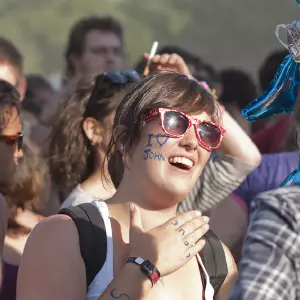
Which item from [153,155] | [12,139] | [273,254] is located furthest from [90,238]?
[12,139]

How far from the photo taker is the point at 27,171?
465 cm

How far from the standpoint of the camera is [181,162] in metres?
2.92

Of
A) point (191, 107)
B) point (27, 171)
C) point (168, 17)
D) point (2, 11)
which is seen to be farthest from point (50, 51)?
point (191, 107)

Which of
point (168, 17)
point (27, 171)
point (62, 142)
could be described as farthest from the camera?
point (168, 17)

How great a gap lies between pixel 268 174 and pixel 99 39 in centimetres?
264

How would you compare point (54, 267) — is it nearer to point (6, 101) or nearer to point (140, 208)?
point (140, 208)

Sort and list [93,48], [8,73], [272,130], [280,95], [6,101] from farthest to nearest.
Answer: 1. [93,48]
2. [272,130]
3. [8,73]
4. [6,101]
5. [280,95]

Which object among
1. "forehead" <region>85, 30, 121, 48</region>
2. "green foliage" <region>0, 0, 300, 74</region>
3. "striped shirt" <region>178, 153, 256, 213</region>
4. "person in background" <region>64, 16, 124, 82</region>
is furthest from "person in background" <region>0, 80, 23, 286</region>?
"green foliage" <region>0, 0, 300, 74</region>

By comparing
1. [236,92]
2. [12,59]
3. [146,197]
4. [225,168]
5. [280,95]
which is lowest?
[236,92]

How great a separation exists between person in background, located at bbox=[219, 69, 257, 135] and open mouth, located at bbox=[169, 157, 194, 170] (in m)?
3.88

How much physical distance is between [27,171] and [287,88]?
86.8 inches

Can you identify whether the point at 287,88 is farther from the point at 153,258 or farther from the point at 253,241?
the point at 253,241

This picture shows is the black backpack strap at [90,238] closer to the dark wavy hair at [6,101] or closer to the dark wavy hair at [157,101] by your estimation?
the dark wavy hair at [157,101]

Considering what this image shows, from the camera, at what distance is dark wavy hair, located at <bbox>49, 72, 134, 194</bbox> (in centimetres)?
402
